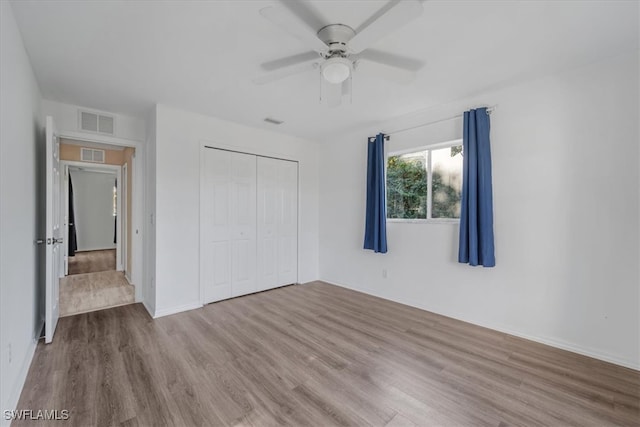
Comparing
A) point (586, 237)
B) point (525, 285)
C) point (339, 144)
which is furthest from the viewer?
point (339, 144)

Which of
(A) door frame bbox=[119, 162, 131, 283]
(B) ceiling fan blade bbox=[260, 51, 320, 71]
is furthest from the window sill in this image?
(A) door frame bbox=[119, 162, 131, 283]

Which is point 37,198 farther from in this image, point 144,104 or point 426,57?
point 426,57

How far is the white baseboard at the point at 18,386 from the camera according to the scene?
1607 millimetres

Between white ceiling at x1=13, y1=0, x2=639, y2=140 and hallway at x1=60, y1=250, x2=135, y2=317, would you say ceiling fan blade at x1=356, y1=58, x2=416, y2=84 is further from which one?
hallway at x1=60, y1=250, x2=135, y2=317

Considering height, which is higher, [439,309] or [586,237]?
[586,237]

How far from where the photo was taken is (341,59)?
1854 millimetres

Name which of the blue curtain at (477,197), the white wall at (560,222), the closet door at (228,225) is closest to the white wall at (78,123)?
the closet door at (228,225)

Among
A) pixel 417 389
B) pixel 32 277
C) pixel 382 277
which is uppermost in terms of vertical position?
pixel 32 277

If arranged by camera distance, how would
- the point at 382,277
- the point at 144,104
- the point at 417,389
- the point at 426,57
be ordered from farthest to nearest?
the point at 382,277, the point at 144,104, the point at 426,57, the point at 417,389

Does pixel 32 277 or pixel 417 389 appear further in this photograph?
pixel 32 277

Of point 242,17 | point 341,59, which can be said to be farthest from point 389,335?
point 242,17

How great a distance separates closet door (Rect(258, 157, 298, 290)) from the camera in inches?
173

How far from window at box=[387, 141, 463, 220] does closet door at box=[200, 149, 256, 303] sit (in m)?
2.10

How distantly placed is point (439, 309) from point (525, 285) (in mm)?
975
